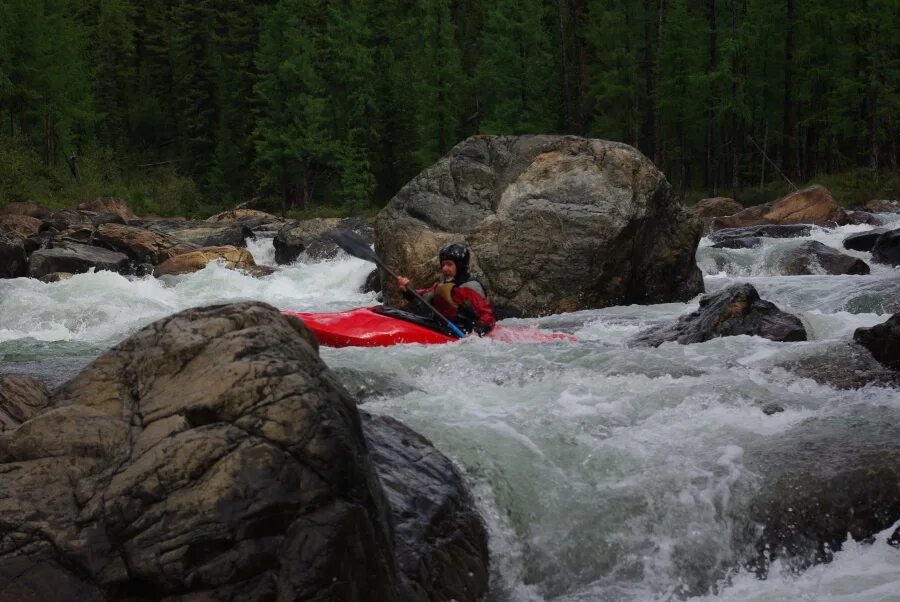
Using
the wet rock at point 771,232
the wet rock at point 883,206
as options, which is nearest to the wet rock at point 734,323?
the wet rock at point 771,232

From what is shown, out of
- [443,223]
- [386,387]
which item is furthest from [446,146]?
[386,387]

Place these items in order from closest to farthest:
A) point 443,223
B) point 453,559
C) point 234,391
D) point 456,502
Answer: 1. point 234,391
2. point 453,559
3. point 456,502
4. point 443,223

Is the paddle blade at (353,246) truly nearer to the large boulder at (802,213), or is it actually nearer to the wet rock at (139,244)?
the wet rock at (139,244)

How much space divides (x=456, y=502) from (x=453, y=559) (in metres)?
0.35

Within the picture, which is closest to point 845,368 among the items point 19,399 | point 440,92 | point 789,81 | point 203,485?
point 203,485

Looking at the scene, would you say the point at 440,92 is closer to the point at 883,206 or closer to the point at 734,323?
the point at 883,206

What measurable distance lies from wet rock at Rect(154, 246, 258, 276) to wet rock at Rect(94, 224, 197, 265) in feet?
2.18

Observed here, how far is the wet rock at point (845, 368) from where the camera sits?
5.92m

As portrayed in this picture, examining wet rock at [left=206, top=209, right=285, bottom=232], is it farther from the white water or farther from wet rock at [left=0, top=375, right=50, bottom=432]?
wet rock at [left=0, top=375, right=50, bottom=432]

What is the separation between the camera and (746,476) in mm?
4523

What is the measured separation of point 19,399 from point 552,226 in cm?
779

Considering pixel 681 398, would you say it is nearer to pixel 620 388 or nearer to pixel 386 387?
pixel 620 388

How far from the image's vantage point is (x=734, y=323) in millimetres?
7727

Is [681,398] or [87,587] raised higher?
[87,587]
